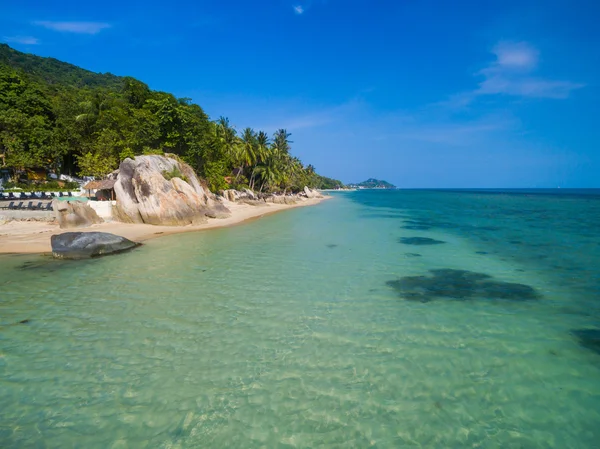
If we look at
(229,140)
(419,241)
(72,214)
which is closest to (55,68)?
(229,140)

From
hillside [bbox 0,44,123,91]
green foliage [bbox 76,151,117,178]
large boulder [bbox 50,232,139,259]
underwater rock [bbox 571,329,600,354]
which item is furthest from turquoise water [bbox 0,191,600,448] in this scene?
hillside [bbox 0,44,123,91]

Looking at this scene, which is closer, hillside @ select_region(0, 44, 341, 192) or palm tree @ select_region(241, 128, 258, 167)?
hillside @ select_region(0, 44, 341, 192)

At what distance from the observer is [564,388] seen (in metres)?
4.95

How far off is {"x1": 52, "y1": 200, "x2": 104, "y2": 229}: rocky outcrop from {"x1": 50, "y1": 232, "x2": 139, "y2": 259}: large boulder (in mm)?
5848

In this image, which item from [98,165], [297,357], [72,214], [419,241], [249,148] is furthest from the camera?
[249,148]

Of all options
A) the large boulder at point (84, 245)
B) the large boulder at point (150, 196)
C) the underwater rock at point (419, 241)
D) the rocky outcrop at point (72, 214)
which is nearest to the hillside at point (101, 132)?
the large boulder at point (150, 196)

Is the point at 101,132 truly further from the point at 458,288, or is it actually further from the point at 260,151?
the point at 458,288

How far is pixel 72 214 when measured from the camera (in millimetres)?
19234

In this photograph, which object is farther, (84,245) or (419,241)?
(419,241)

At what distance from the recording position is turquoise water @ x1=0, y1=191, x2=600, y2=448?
4.10 metres

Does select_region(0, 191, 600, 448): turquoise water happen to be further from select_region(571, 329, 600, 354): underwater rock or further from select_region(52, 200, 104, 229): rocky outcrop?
select_region(52, 200, 104, 229): rocky outcrop

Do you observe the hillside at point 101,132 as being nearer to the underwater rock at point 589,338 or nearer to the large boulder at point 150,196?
the large boulder at point 150,196

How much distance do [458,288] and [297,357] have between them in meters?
6.82

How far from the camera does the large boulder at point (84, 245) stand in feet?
43.5
